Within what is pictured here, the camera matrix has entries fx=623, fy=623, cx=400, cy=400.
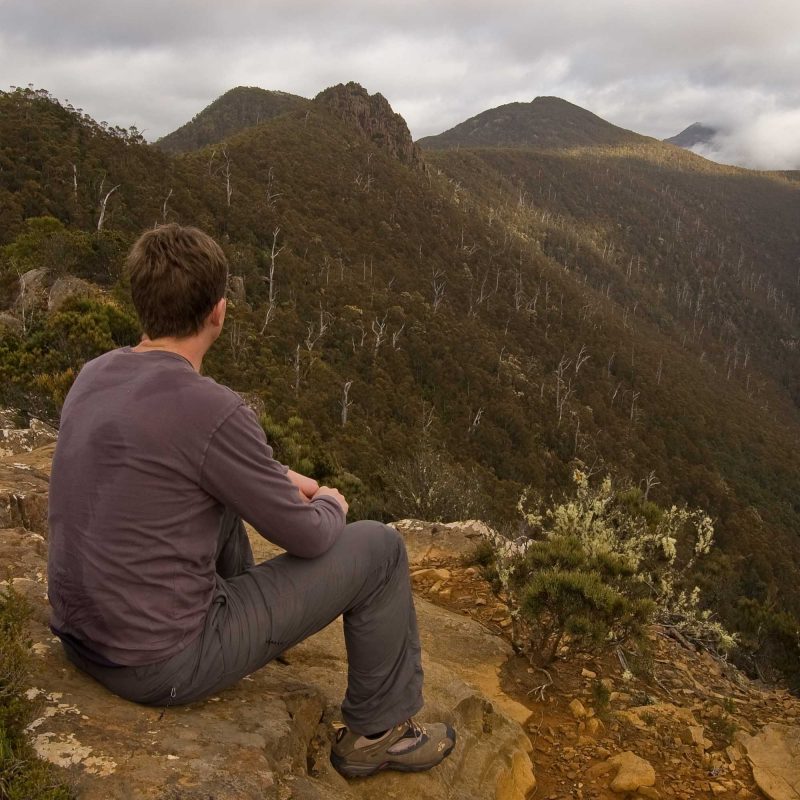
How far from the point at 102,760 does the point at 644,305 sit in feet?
378

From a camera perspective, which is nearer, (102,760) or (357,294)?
(102,760)

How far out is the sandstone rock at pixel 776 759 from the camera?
A: 2729 millimetres

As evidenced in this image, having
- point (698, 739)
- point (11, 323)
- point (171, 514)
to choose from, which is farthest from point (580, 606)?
point (11, 323)

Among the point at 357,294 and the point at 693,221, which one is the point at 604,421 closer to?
the point at 357,294

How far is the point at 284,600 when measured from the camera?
1.87 meters

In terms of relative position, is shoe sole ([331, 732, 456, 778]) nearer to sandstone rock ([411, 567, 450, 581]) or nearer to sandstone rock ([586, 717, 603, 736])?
sandstone rock ([586, 717, 603, 736])

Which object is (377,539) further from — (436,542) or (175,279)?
(436,542)

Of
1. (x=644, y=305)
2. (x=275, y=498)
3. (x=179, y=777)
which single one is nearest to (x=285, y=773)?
(x=179, y=777)

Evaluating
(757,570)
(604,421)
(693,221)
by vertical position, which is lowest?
(757,570)

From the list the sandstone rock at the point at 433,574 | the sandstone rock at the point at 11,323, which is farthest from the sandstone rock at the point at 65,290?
the sandstone rock at the point at 433,574

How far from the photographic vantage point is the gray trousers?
1.74 metres

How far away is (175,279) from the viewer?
5.21 ft

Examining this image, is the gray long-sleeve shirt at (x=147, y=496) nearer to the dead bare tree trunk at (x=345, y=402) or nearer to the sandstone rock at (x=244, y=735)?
the sandstone rock at (x=244, y=735)

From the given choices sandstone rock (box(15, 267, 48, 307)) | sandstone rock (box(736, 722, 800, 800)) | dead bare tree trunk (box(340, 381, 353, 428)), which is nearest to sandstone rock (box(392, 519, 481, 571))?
sandstone rock (box(736, 722, 800, 800))
